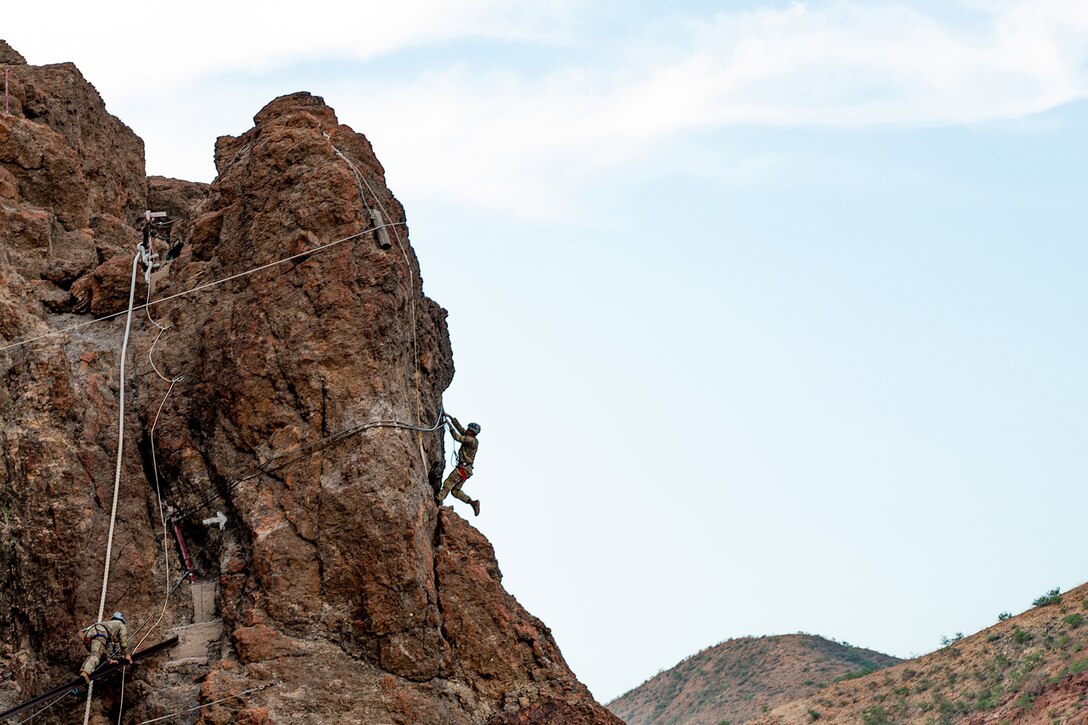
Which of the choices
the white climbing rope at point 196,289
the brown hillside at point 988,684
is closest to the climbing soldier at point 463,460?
the white climbing rope at point 196,289

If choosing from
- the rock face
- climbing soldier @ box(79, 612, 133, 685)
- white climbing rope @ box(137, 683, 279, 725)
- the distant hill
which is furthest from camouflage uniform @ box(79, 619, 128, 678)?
the distant hill

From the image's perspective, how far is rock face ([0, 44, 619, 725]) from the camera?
1527 centimetres

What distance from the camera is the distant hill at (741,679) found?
2483 inches

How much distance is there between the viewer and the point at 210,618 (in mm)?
15977

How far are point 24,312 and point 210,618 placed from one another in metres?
5.40

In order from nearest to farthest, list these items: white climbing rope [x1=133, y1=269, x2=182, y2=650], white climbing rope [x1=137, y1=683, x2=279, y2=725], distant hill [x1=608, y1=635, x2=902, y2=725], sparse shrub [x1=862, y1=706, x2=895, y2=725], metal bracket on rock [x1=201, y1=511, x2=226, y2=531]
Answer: white climbing rope [x1=137, y1=683, x2=279, y2=725]
white climbing rope [x1=133, y1=269, x2=182, y2=650]
metal bracket on rock [x1=201, y1=511, x2=226, y2=531]
sparse shrub [x1=862, y1=706, x2=895, y2=725]
distant hill [x1=608, y1=635, x2=902, y2=725]

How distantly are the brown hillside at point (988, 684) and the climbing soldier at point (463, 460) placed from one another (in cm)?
2421

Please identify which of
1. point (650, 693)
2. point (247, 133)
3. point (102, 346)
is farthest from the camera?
point (650, 693)

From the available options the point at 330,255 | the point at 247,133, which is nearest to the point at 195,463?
the point at 330,255

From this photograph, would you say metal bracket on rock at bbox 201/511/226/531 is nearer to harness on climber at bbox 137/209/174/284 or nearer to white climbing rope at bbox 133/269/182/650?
white climbing rope at bbox 133/269/182/650

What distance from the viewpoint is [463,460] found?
1842 centimetres

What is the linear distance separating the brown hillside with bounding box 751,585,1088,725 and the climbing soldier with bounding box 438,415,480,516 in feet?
79.4

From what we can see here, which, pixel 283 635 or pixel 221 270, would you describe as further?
pixel 221 270

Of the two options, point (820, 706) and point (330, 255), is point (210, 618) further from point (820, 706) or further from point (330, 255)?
point (820, 706)
